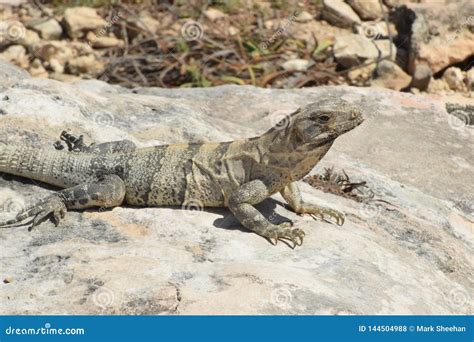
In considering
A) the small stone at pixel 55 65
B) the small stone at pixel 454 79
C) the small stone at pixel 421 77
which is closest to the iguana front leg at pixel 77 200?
the small stone at pixel 55 65

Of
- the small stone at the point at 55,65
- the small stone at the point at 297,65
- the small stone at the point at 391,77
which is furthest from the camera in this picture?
the small stone at the point at 55,65

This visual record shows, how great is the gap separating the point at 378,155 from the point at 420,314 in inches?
165

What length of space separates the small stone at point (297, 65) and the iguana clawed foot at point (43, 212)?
831cm

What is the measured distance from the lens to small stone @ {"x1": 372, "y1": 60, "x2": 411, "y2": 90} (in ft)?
47.2

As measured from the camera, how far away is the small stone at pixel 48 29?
49.6 ft

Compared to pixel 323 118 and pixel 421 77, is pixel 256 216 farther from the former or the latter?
pixel 421 77

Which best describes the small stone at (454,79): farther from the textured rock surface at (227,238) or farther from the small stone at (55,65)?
the small stone at (55,65)

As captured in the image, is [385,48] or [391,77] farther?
[385,48]

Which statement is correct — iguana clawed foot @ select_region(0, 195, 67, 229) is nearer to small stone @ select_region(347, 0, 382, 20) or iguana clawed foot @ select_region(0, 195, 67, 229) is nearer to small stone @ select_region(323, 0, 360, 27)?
small stone @ select_region(323, 0, 360, 27)

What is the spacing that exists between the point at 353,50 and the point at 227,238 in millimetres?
8971

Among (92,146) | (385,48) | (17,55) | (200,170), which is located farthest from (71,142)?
(385,48)

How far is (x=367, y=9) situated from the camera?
52.9 feet

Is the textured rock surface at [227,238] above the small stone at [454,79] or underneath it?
above

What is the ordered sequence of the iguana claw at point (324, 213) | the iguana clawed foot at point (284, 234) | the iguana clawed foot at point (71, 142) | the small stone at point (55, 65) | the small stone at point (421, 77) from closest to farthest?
the iguana clawed foot at point (284, 234), the iguana claw at point (324, 213), the iguana clawed foot at point (71, 142), the small stone at point (421, 77), the small stone at point (55, 65)
